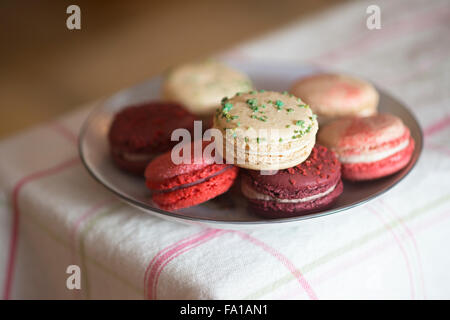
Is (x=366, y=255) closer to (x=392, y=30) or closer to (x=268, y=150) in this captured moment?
(x=268, y=150)

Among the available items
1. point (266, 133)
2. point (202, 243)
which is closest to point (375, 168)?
point (266, 133)

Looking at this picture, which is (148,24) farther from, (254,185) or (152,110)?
(254,185)

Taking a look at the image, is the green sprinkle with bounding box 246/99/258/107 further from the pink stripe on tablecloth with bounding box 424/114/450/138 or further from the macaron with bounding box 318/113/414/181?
the pink stripe on tablecloth with bounding box 424/114/450/138

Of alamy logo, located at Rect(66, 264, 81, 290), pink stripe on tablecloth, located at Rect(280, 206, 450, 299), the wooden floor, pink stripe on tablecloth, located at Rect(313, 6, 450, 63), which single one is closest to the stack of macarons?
pink stripe on tablecloth, located at Rect(280, 206, 450, 299)

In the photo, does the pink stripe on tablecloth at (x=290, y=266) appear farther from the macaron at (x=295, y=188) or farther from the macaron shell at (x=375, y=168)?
the macaron shell at (x=375, y=168)

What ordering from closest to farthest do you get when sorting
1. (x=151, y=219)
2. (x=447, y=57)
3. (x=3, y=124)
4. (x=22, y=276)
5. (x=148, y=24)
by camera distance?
1. (x=151, y=219)
2. (x=22, y=276)
3. (x=447, y=57)
4. (x=3, y=124)
5. (x=148, y=24)

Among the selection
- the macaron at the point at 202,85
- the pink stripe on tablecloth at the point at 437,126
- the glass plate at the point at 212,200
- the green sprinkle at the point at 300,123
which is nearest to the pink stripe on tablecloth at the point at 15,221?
the glass plate at the point at 212,200
